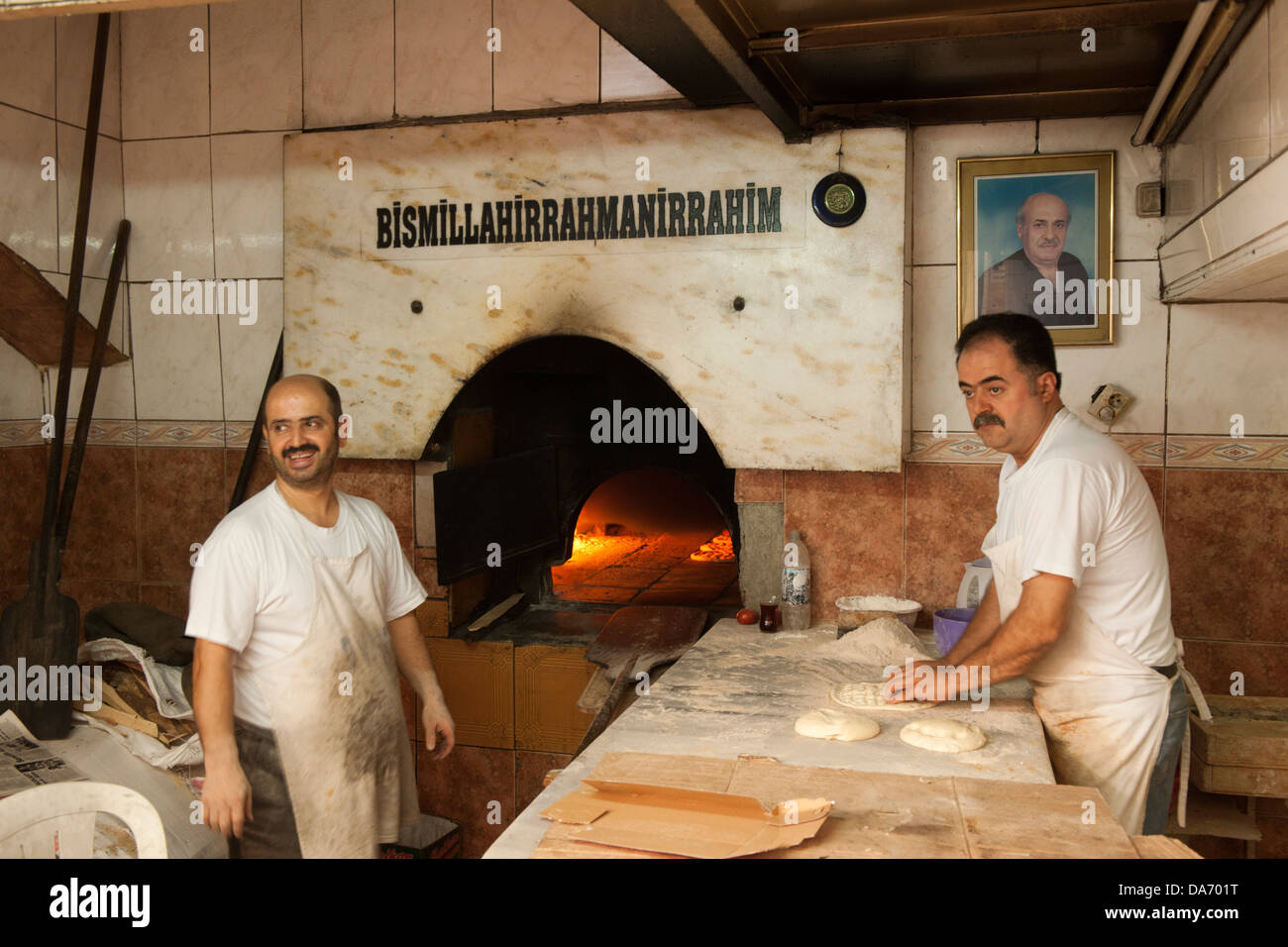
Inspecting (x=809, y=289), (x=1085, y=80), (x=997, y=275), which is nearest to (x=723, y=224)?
(x=809, y=289)

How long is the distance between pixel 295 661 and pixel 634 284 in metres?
1.77

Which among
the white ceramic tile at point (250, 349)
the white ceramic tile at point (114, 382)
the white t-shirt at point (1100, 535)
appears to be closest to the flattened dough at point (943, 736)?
the white t-shirt at point (1100, 535)

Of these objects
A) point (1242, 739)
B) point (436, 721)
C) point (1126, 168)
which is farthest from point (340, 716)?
point (1126, 168)

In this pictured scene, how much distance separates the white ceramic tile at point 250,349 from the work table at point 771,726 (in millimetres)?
2255

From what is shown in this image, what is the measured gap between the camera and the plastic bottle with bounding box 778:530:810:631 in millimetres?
3545

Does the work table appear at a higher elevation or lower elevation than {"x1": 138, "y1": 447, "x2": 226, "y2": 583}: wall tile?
lower

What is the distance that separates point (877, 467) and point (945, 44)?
134cm

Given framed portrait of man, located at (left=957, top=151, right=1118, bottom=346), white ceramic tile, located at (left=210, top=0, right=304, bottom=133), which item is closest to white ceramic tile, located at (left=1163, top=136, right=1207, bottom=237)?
framed portrait of man, located at (left=957, top=151, right=1118, bottom=346)

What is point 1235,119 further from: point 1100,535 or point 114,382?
point 114,382

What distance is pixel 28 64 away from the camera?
407 centimetres

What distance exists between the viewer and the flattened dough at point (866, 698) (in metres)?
2.66

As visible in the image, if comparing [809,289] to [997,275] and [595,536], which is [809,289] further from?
[595,536]

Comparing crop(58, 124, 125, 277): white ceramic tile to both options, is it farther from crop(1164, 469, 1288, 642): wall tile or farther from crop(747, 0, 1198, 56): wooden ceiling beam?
crop(1164, 469, 1288, 642): wall tile

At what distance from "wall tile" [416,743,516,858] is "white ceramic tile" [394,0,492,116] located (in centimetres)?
253
